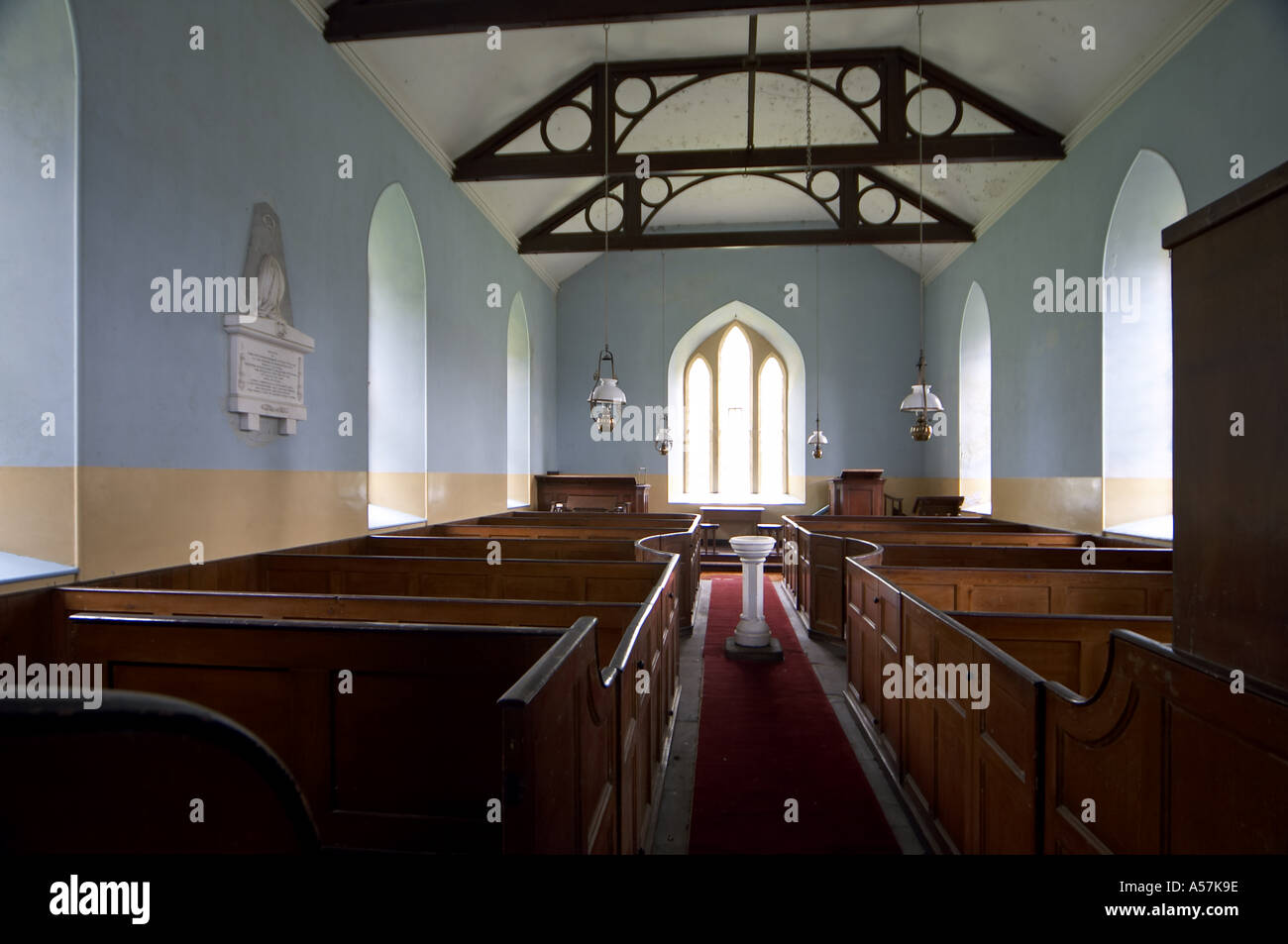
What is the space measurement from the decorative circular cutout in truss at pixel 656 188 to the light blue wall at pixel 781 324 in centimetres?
166

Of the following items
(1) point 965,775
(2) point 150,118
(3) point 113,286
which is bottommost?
(1) point 965,775

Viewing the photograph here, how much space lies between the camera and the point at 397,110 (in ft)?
16.5

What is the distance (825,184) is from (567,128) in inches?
133

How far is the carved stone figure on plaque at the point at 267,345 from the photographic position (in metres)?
3.37

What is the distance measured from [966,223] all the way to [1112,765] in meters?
7.85

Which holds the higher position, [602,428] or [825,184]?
[825,184]

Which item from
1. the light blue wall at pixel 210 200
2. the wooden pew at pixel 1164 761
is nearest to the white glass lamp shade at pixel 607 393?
the light blue wall at pixel 210 200

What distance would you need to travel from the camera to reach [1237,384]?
0.98 m

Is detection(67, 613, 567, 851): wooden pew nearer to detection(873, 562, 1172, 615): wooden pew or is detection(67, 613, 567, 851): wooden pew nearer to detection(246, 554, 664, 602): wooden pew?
detection(246, 554, 664, 602): wooden pew


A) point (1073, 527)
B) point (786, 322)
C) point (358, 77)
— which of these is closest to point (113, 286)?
point (358, 77)

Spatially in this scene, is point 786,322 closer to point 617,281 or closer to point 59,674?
point 617,281

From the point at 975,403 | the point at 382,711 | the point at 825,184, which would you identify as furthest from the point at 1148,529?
the point at 382,711

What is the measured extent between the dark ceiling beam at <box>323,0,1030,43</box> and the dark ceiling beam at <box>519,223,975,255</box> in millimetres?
3364

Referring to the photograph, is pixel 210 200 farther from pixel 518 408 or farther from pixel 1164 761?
pixel 518 408
